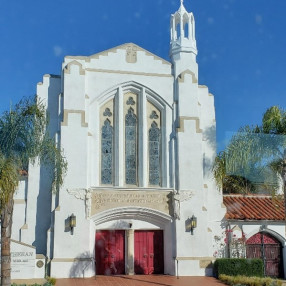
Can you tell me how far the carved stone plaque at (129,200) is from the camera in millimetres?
22056

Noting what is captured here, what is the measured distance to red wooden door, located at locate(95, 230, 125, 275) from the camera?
22375mm

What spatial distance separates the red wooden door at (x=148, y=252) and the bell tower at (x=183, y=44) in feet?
26.3

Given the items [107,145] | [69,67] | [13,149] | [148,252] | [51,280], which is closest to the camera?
[13,149]

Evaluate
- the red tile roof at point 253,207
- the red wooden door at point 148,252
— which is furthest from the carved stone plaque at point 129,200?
the red tile roof at point 253,207

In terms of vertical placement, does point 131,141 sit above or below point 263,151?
above

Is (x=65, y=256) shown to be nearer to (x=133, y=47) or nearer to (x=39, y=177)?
(x=39, y=177)

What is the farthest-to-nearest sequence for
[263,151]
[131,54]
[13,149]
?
1. [131,54]
2. [263,151]
3. [13,149]

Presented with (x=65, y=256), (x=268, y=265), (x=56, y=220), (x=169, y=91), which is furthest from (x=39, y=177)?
(x=268, y=265)

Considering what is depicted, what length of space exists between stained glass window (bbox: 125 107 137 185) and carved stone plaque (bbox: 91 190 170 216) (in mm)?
808

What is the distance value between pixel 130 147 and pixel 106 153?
1217 mm

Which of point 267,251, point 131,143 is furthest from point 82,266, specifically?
point 267,251

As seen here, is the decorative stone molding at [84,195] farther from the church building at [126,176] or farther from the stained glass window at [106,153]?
the stained glass window at [106,153]

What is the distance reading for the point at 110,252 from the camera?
22.6 meters

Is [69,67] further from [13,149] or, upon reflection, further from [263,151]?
[263,151]
